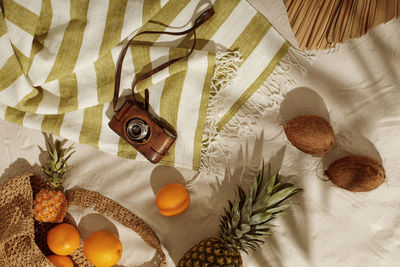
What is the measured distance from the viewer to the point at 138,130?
85 centimetres

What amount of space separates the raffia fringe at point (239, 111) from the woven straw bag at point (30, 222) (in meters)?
0.22

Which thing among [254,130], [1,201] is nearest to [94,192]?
[1,201]

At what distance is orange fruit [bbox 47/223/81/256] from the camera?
0.87 metres

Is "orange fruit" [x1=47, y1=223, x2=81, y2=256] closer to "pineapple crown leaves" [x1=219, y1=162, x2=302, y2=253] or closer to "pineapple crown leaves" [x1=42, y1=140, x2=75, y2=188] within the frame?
"pineapple crown leaves" [x1=42, y1=140, x2=75, y2=188]

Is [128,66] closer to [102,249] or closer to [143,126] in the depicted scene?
Result: [143,126]

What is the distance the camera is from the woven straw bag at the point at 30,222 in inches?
33.8

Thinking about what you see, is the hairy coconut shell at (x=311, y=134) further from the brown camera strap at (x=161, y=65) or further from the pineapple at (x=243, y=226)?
the brown camera strap at (x=161, y=65)

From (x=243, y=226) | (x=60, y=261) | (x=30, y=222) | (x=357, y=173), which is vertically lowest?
(x=60, y=261)

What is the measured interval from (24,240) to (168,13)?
2.55 feet

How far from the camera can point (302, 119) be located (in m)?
0.85

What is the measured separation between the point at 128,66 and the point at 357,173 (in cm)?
70

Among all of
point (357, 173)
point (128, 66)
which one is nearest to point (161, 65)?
point (128, 66)

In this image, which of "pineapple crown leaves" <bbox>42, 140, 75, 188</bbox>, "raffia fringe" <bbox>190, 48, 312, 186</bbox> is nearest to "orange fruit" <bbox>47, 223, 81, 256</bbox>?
"pineapple crown leaves" <bbox>42, 140, 75, 188</bbox>

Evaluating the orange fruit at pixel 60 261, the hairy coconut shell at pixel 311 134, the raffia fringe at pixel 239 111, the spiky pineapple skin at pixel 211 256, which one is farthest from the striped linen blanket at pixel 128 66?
the orange fruit at pixel 60 261
